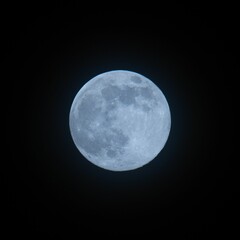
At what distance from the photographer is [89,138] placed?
209 inches

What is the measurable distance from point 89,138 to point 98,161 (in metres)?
0.40

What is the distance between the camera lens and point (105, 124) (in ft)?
Result: 16.9

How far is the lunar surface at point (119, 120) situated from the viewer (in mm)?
5133

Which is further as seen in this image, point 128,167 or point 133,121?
point 128,167

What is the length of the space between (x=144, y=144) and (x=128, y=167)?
50 centimetres

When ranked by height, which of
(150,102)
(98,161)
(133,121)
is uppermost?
(150,102)

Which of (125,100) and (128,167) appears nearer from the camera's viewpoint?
(125,100)

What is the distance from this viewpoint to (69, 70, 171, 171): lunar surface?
513 cm

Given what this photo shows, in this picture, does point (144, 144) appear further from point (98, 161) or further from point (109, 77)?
point (109, 77)

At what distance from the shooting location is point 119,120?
5.12m

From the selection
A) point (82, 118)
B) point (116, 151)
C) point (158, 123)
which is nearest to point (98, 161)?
point (116, 151)

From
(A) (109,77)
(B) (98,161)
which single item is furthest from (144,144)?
(A) (109,77)

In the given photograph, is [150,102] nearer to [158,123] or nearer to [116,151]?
[158,123]

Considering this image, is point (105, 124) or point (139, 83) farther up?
point (139, 83)
